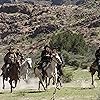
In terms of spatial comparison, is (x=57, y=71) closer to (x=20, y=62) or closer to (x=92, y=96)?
(x=20, y=62)

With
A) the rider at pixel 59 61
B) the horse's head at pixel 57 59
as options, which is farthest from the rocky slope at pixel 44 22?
the horse's head at pixel 57 59

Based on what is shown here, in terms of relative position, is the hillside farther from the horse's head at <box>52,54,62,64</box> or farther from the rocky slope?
the horse's head at <box>52,54,62,64</box>

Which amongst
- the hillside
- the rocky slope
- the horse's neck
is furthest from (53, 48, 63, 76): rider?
the rocky slope

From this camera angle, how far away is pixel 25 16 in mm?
192000

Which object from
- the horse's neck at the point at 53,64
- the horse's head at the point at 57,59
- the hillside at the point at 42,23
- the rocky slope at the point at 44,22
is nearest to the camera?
the horse's neck at the point at 53,64

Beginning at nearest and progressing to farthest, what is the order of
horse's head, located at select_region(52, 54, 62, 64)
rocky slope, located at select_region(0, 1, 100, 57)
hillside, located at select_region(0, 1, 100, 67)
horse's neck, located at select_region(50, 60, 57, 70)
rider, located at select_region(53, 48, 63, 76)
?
horse's neck, located at select_region(50, 60, 57, 70) < horse's head, located at select_region(52, 54, 62, 64) < rider, located at select_region(53, 48, 63, 76) < hillside, located at select_region(0, 1, 100, 67) < rocky slope, located at select_region(0, 1, 100, 57)

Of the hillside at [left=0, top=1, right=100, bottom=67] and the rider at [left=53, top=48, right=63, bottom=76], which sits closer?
the rider at [left=53, top=48, right=63, bottom=76]

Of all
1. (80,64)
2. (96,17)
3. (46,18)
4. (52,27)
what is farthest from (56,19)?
(80,64)

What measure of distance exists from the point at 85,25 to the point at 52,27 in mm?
21090

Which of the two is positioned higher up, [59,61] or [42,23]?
[42,23]

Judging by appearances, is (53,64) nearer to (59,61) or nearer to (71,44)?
(59,61)

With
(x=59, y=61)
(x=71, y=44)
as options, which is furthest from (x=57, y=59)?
(x=71, y=44)

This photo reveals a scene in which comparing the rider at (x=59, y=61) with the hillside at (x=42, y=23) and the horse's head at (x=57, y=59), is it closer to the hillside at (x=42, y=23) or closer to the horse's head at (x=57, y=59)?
the horse's head at (x=57, y=59)

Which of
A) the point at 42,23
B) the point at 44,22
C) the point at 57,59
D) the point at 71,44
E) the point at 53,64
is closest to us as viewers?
the point at 53,64
